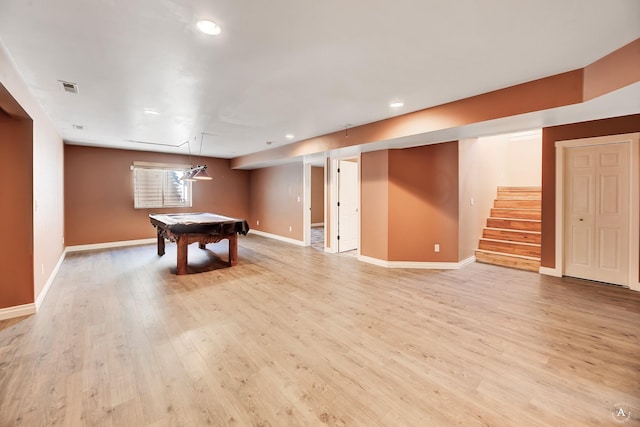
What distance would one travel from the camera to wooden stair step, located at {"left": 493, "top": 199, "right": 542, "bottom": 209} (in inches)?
217

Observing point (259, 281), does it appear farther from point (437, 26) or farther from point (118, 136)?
point (118, 136)

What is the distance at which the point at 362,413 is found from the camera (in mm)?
1590

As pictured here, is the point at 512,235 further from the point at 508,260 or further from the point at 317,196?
the point at 317,196

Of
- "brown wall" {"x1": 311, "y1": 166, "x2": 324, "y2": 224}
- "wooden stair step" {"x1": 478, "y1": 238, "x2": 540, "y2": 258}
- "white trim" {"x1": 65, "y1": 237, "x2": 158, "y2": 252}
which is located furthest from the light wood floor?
"brown wall" {"x1": 311, "y1": 166, "x2": 324, "y2": 224}

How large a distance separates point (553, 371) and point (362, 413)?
1484 mm

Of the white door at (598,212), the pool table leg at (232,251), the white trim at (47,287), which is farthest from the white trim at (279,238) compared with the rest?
the white door at (598,212)

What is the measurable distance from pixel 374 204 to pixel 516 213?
294 cm

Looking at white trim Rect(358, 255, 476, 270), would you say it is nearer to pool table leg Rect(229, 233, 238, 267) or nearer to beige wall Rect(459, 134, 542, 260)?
beige wall Rect(459, 134, 542, 260)

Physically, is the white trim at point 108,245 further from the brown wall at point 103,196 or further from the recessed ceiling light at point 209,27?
the recessed ceiling light at point 209,27

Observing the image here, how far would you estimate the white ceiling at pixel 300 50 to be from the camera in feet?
5.66

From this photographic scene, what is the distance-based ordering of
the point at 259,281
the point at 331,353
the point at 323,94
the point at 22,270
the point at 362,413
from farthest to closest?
the point at 259,281
the point at 323,94
the point at 22,270
the point at 331,353
the point at 362,413

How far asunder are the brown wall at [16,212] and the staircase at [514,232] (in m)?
6.47

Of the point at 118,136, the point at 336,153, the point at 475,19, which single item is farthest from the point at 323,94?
the point at 118,136

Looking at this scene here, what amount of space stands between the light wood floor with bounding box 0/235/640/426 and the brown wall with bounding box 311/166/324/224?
6.43 meters
